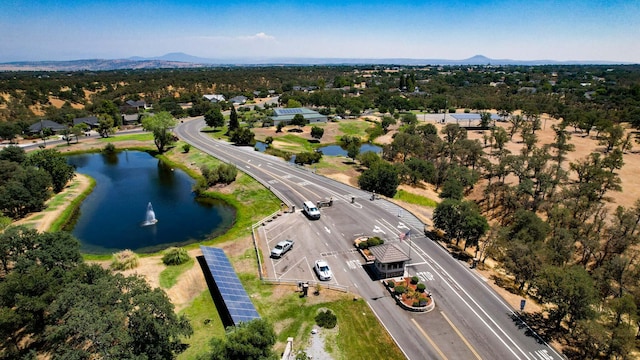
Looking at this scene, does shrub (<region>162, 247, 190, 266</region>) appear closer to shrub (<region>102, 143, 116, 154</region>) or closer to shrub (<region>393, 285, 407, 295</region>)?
shrub (<region>393, 285, 407, 295</region>)

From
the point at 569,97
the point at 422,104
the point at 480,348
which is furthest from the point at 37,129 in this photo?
the point at 569,97

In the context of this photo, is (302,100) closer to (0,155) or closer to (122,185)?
(122,185)

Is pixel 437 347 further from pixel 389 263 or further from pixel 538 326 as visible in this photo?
pixel 538 326

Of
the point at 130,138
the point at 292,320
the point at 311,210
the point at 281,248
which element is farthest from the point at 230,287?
the point at 130,138

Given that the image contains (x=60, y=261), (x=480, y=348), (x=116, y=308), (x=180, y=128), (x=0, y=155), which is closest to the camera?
(x=116, y=308)

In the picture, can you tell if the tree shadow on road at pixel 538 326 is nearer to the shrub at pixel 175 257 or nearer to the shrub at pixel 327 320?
the shrub at pixel 327 320

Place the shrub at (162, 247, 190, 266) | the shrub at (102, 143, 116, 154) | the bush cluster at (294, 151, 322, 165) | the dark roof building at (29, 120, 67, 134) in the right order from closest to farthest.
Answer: the shrub at (162, 247, 190, 266) → the bush cluster at (294, 151, 322, 165) → the shrub at (102, 143, 116, 154) → the dark roof building at (29, 120, 67, 134)

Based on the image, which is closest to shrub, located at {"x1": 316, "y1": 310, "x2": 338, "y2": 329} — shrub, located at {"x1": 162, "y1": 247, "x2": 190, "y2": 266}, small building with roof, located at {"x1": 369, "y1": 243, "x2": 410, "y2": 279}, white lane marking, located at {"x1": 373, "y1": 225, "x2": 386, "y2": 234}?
small building with roof, located at {"x1": 369, "y1": 243, "x2": 410, "y2": 279}
